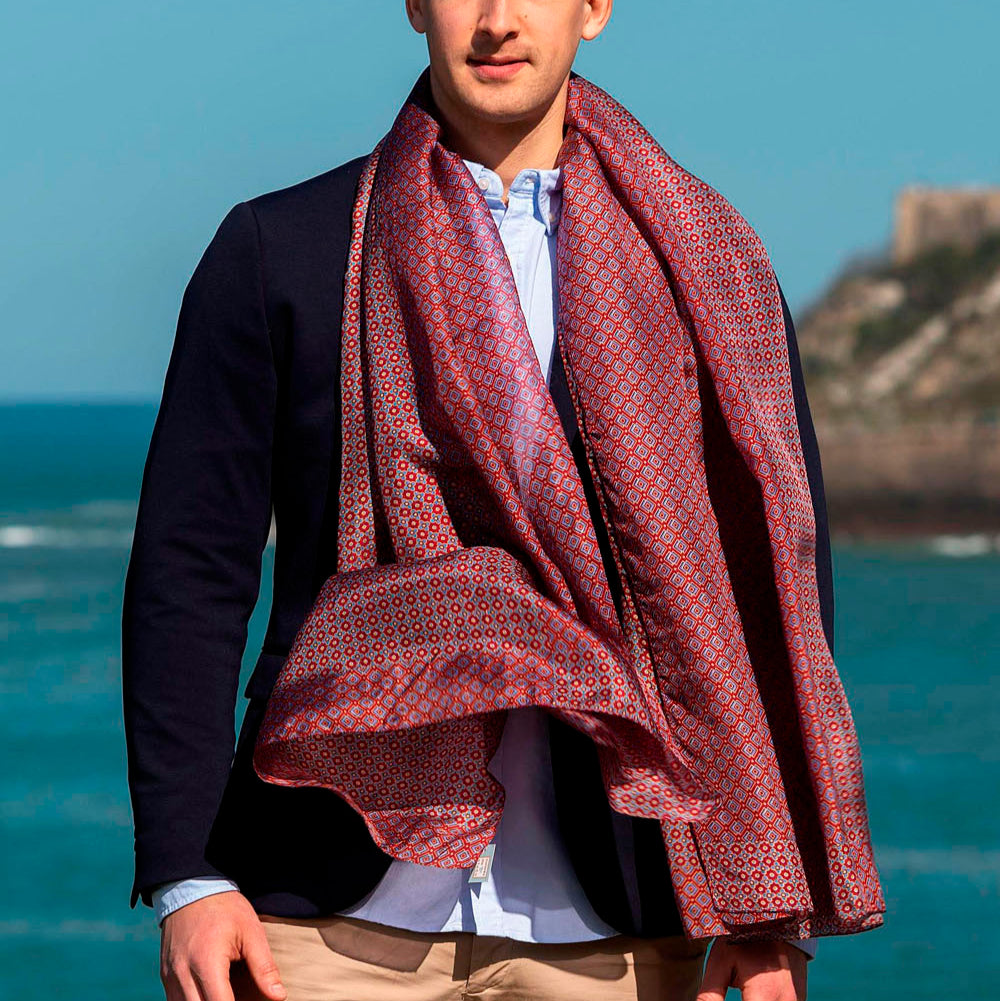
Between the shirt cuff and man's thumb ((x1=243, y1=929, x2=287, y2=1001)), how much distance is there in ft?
0.21

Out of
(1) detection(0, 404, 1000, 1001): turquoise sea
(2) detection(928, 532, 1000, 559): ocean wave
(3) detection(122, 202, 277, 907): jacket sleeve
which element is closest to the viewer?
(3) detection(122, 202, 277, 907): jacket sleeve

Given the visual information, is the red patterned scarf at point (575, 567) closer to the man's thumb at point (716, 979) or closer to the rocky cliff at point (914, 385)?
the man's thumb at point (716, 979)

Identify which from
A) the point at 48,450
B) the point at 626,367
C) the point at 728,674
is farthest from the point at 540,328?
the point at 48,450

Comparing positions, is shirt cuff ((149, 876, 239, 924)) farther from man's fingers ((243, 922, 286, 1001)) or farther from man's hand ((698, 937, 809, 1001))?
man's hand ((698, 937, 809, 1001))

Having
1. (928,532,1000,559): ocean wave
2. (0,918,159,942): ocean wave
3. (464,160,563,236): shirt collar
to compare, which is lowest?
(928,532,1000,559): ocean wave

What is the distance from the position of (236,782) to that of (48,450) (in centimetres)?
8543

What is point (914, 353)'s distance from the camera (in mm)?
44125

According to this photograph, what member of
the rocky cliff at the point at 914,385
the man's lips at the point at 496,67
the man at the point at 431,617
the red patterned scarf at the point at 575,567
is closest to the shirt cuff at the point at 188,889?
the man at the point at 431,617

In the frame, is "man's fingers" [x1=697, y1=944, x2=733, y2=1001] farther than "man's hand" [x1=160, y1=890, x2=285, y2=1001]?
Yes

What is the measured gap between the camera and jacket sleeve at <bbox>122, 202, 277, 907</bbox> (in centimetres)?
226

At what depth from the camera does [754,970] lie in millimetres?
2303

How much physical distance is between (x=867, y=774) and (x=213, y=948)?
15.0m

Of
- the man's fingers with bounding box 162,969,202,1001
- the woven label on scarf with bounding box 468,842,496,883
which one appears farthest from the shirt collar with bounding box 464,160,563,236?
the man's fingers with bounding box 162,969,202,1001

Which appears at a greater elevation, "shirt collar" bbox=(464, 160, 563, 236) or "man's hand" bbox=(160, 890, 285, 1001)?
"shirt collar" bbox=(464, 160, 563, 236)
